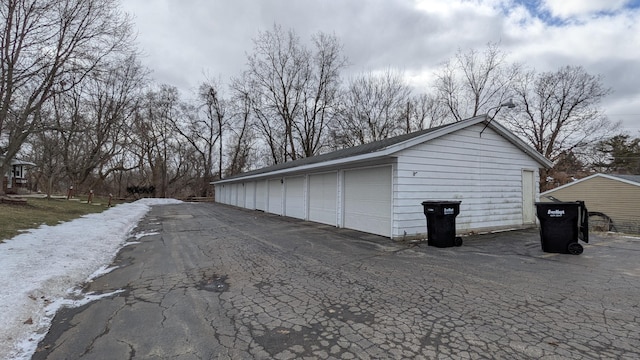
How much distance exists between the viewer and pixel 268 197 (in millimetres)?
18078

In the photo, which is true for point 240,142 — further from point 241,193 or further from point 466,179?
point 466,179

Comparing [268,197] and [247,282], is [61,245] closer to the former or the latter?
[247,282]

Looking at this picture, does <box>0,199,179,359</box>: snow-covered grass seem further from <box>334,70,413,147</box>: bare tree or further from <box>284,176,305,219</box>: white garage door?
<box>334,70,413,147</box>: bare tree

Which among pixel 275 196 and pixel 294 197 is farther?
pixel 275 196

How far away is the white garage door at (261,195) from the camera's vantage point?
18.7 metres

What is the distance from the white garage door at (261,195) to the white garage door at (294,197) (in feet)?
11.0

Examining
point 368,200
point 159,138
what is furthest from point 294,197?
point 159,138

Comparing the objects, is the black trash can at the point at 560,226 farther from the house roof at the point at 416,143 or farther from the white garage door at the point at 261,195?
the white garage door at the point at 261,195

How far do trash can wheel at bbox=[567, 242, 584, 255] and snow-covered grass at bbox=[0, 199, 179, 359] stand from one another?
8042 millimetres

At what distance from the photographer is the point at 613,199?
60.4 feet

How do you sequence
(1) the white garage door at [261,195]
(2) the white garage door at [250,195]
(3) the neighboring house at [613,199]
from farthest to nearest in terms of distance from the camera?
(2) the white garage door at [250,195]
(1) the white garage door at [261,195]
(3) the neighboring house at [613,199]

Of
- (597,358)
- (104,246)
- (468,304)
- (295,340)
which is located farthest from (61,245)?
(597,358)

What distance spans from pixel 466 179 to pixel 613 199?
52.0 feet

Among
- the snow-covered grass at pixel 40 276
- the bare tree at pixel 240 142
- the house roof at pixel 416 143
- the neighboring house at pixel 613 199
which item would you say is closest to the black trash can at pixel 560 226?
the house roof at pixel 416 143
